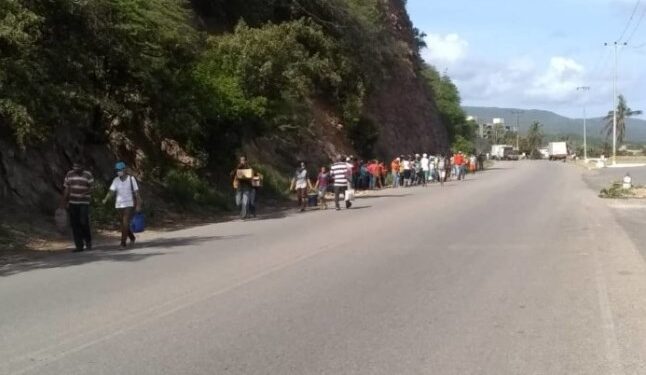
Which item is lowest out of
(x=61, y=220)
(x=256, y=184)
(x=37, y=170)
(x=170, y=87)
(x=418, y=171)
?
(x=418, y=171)

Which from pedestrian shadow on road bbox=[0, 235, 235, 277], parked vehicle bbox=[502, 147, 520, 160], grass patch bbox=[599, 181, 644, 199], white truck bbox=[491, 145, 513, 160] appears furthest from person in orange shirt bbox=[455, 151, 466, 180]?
white truck bbox=[491, 145, 513, 160]

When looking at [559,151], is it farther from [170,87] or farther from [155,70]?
[155,70]

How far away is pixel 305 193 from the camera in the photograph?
84.6ft

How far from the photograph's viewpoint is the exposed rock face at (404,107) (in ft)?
194

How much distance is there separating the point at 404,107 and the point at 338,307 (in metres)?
58.6

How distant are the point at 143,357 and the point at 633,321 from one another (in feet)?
15.9

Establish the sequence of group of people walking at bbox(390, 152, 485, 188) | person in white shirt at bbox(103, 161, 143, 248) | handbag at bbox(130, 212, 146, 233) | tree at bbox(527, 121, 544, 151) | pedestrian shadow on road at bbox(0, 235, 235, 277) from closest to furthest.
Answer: pedestrian shadow on road at bbox(0, 235, 235, 277) < person in white shirt at bbox(103, 161, 143, 248) < handbag at bbox(130, 212, 146, 233) < group of people walking at bbox(390, 152, 485, 188) < tree at bbox(527, 121, 544, 151)

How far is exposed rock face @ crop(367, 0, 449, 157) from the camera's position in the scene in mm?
59259

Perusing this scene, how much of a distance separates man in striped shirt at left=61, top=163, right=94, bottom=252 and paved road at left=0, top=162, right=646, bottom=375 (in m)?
1.07

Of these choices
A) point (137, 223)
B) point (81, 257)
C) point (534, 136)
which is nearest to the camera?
point (81, 257)

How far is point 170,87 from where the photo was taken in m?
22.9

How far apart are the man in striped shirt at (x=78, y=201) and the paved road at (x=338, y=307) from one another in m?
1.07

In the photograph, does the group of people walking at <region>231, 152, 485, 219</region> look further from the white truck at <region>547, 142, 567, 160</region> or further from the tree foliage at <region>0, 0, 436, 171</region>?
the white truck at <region>547, 142, 567, 160</region>

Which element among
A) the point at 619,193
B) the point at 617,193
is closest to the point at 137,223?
the point at 617,193
